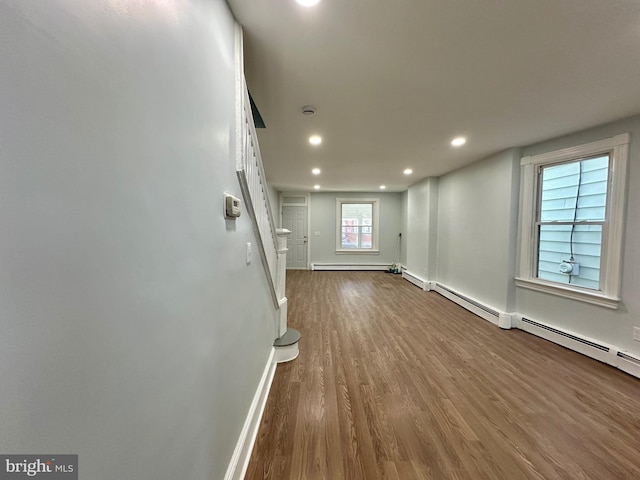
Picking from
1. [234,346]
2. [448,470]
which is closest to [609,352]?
[448,470]

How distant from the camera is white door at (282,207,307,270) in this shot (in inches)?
287

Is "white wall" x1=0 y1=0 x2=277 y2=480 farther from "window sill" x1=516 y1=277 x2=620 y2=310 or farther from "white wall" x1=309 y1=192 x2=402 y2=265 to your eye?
"white wall" x1=309 y1=192 x2=402 y2=265

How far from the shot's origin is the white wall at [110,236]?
35cm

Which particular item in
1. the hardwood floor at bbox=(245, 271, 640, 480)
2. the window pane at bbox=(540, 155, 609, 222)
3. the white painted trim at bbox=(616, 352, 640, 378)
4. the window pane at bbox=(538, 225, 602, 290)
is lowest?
the hardwood floor at bbox=(245, 271, 640, 480)

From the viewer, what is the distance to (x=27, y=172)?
0.36m

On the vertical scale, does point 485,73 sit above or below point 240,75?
above

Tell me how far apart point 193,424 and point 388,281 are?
5.48 metres

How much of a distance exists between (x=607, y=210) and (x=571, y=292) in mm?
869

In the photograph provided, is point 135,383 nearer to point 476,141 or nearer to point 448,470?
point 448,470

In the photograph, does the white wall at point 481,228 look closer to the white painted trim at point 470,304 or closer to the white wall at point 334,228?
the white painted trim at point 470,304

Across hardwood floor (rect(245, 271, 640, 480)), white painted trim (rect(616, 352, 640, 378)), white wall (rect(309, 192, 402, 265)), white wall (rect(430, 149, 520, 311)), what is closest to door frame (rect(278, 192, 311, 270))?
white wall (rect(309, 192, 402, 265))

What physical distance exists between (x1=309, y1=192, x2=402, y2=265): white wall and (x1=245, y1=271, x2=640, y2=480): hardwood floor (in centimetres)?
431

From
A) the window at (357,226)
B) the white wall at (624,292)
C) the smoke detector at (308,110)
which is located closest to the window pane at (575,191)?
the white wall at (624,292)

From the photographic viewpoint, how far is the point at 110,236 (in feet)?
1.67
